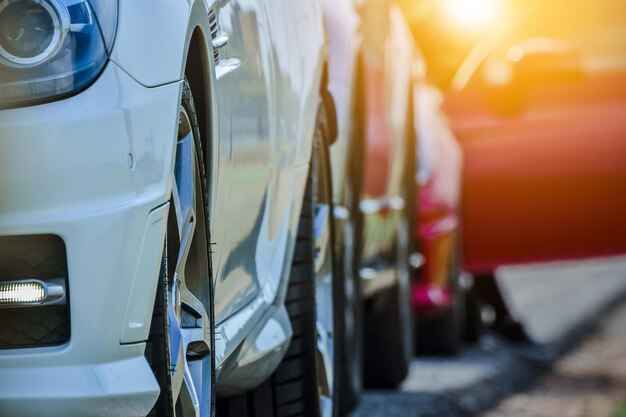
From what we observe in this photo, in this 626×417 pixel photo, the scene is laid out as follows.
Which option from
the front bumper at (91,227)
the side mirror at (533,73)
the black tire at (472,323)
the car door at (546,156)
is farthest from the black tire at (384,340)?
the front bumper at (91,227)

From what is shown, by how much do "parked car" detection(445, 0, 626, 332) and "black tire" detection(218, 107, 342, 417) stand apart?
4.87m

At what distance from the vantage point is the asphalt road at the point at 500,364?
695 centimetres

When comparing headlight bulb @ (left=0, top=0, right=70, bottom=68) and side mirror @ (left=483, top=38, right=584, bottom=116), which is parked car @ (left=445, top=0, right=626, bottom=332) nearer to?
side mirror @ (left=483, top=38, right=584, bottom=116)

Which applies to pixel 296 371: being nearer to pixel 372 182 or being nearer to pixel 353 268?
pixel 353 268

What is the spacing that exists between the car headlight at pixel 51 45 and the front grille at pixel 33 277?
0.22 meters

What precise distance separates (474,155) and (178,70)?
6.87m

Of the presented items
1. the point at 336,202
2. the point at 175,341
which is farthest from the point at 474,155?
the point at 175,341

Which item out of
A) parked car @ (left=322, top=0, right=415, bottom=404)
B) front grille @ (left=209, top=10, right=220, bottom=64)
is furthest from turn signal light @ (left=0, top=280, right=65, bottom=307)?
parked car @ (left=322, top=0, right=415, bottom=404)

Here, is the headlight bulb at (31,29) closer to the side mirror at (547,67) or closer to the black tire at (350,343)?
the black tire at (350,343)

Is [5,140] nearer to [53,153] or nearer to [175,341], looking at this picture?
[53,153]

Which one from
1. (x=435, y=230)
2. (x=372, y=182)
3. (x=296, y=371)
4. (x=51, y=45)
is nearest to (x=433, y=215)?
(x=435, y=230)

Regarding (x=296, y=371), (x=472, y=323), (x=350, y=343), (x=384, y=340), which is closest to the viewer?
(x=296, y=371)

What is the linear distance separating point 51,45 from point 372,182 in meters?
4.27

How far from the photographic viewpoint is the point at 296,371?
4.56 meters
